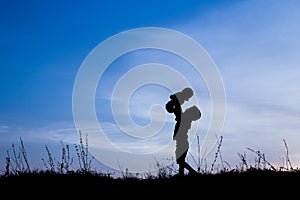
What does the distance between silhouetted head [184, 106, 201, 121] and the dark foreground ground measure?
153 cm

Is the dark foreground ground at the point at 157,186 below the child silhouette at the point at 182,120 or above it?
below

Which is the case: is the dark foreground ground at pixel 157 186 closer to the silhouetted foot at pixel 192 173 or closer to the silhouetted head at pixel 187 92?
the silhouetted foot at pixel 192 173

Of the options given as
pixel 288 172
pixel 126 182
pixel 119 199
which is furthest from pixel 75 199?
pixel 288 172

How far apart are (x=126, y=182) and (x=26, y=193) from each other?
253cm

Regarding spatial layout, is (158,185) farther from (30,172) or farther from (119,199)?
(30,172)

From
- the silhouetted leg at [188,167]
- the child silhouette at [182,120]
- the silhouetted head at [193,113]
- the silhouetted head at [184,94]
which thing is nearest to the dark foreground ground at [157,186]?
the silhouetted leg at [188,167]

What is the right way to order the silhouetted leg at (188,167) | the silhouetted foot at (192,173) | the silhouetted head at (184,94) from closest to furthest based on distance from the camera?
the silhouetted foot at (192,173)
the silhouetted leg at (188,167)
the silhouetted head at (184,94)

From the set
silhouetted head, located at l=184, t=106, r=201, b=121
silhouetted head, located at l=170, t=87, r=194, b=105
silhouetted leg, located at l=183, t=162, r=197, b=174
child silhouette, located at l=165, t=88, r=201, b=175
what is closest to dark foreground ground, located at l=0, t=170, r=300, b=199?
silhouetted leg, located at l=183, t=162, r=197, b=174

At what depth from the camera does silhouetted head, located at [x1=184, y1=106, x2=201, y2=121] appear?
35.4 ft

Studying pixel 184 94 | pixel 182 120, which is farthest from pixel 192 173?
pixel 184 94

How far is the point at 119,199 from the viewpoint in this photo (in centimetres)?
883

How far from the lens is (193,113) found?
10797 millimetres

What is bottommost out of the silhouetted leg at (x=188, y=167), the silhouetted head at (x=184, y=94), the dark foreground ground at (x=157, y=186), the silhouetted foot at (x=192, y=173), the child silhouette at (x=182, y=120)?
the dark foreground ground at (x=157, y=186)

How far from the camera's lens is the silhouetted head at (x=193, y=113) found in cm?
1080
